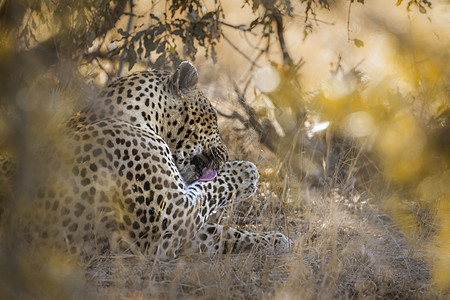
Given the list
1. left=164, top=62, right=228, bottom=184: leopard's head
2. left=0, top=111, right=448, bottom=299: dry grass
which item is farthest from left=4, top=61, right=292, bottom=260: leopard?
left=0, top=111, right=448, bottom=299: dry grass

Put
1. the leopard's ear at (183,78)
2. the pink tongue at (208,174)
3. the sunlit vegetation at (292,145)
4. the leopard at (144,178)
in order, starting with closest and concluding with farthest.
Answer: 1. the sunlit vegetation at (292,145)
2. the leopard at (144,178)
3. the leopard's ear at (183,78)
4. the pink tongue at (208,174)

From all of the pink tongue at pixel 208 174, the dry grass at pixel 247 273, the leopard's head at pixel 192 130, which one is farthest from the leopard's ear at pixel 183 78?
the dry grass at pixel 247 273

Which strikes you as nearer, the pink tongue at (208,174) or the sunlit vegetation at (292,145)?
the sunlit vegetation at (292,145)

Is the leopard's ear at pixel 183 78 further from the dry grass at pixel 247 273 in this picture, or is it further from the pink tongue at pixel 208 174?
the dry grass at pixel 247 273

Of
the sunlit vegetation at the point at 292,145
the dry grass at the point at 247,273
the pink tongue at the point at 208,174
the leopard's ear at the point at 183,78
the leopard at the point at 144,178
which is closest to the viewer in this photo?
the dry grass at the point at 247,273

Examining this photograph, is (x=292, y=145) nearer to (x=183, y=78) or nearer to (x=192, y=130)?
→ (x=192, y=130)

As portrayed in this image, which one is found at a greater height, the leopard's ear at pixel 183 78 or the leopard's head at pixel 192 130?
the leopard's ear at pixel 183 78

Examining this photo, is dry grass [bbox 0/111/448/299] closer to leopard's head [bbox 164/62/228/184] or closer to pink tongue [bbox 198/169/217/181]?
pink tongue [bbox 198/169/217/181]

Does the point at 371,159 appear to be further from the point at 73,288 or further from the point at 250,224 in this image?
the point at 73,288

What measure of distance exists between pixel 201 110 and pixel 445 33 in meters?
4.40

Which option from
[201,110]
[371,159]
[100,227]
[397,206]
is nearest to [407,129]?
Answer: [371,159]

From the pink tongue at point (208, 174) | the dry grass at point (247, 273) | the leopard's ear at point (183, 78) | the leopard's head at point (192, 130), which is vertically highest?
the leopard's ear at point (183, 78)

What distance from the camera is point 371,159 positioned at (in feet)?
21.2

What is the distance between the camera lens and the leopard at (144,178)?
361 cm
